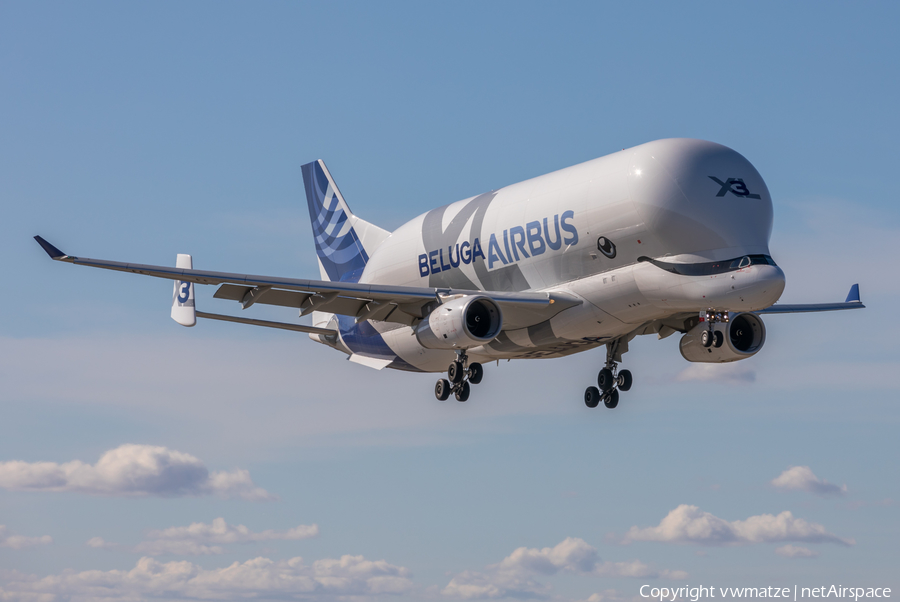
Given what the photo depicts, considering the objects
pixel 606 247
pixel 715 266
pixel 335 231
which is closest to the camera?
pixel 715 266

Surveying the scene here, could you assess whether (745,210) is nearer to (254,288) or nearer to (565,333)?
(565,333)

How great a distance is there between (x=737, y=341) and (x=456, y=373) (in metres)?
10.2

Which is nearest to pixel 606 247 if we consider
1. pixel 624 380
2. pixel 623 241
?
pixel 623 241

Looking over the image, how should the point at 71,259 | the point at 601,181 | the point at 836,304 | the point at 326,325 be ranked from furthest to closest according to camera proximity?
the point at 326,325
the point at 836,304
the point at 601,181
the point at 71,259

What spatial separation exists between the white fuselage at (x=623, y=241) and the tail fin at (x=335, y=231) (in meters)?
9.50

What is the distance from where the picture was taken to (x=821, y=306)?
49.9 m

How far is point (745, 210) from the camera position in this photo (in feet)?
127

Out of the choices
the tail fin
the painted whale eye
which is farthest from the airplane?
the tail fin

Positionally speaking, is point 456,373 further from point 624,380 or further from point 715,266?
point 715,266

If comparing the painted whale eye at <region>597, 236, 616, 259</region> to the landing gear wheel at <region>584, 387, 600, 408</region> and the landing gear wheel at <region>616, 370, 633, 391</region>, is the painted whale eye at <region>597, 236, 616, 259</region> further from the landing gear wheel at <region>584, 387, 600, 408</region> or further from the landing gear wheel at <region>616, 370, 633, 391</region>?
the landing gear wheel at <region>584, 387, 600, 408</region>

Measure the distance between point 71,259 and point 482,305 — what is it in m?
13.6

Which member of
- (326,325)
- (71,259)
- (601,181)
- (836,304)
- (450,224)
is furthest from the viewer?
(326,325)

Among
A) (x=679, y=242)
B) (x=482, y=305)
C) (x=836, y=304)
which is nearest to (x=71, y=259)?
(x=482, y=305)

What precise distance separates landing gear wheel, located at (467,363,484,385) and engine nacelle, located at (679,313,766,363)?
769cm
